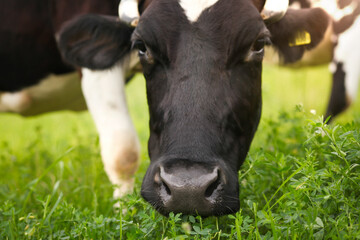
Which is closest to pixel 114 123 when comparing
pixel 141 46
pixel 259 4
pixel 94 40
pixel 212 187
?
pixel 94 40

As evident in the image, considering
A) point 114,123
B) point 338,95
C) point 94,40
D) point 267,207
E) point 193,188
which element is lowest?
point 338,95

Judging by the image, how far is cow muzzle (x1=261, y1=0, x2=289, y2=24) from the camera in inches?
124

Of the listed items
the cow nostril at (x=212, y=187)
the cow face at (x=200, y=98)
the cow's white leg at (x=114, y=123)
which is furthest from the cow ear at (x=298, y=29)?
the cow nostril at (x=212, y=187)

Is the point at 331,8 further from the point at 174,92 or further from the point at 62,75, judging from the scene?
the point at 174,92

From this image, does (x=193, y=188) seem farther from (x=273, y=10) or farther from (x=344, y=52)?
(x=344, y=52)

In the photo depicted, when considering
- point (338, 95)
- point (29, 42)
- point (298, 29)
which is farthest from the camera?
point (338, 95)

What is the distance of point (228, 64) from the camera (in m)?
2.84

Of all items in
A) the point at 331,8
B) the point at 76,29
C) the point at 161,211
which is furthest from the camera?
the point at 331,8

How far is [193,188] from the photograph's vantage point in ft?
7.60

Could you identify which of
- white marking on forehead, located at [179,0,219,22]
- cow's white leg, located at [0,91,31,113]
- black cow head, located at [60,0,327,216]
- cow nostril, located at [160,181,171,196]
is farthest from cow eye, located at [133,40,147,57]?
cow's white leg, located at [0,91,31,113]

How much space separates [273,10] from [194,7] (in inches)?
21.5

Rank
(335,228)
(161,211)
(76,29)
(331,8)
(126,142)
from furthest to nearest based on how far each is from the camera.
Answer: (331,8) < (126,142) < (76,29) < (161,211) < (335,228)

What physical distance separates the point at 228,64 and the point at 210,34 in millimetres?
187

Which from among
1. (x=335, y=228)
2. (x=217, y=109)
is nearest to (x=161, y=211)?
(x=217, y=109)
